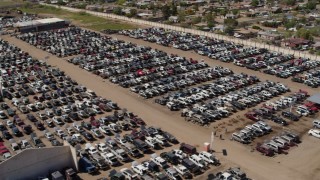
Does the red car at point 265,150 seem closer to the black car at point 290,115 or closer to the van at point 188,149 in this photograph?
the van at point 188,149

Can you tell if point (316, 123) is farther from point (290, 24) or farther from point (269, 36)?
point (290, 24)

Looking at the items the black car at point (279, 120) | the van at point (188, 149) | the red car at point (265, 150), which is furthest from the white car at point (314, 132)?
the van at point (188, 149)

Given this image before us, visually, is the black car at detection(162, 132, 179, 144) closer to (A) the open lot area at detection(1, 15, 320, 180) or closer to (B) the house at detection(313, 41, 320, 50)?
(A) the open lot area at detection(1, 15, 320, 180)

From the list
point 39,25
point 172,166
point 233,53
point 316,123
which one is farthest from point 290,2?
point 172,166

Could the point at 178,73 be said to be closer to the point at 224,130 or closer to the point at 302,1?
the point at 224,130

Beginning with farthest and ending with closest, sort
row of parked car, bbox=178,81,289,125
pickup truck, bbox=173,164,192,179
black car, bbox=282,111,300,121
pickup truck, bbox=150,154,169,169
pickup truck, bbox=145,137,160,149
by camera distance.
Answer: row of parked car, bbox=178,81,289,125, black car, bbox=282,111,300,121, pickup truck, bbox=145,137,160,149, pickup truck, bbox=150,154,169,169, pickup truck, bbox=173,164,192,179

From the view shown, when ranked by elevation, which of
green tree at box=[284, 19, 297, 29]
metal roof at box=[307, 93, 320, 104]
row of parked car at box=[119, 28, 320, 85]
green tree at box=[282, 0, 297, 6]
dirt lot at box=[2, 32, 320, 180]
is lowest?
dirt lot at box=[2, 32, 320, 180]

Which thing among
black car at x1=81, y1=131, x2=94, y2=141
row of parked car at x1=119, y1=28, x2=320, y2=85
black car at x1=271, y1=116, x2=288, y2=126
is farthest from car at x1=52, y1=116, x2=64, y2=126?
row of parked car at x1=119, y1=28, x2=320, y2=85
